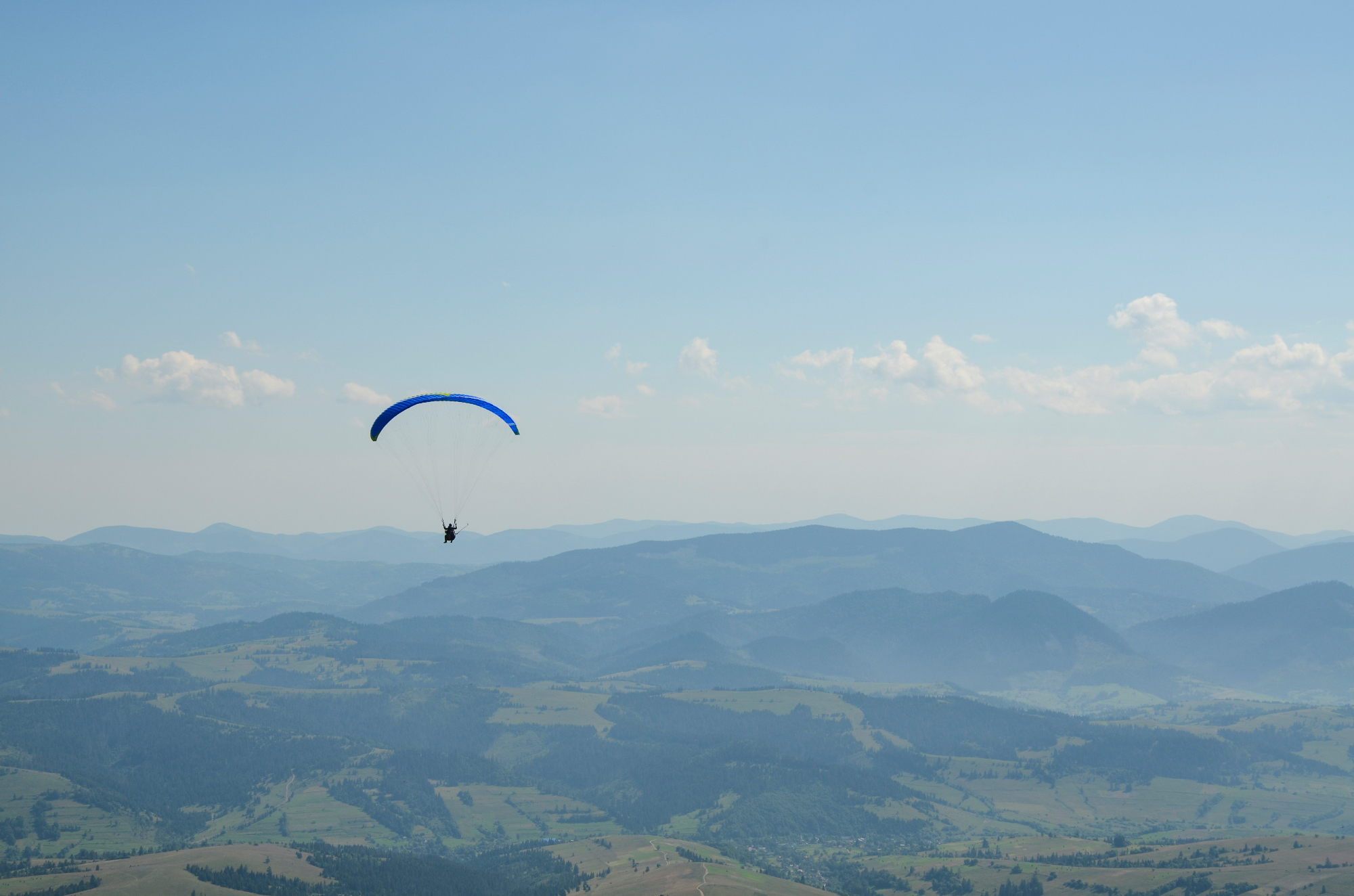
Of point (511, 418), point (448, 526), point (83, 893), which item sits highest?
point (511, 418)

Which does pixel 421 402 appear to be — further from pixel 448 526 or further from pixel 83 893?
pixel 83 893

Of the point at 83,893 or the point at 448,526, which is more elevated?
the point at 448,526

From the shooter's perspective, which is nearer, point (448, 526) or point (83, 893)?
point (448, 526)

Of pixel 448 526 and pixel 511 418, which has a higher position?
pixel 511 418

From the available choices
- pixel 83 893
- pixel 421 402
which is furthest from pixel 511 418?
pixel 83 893
